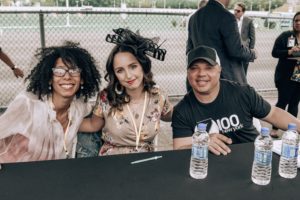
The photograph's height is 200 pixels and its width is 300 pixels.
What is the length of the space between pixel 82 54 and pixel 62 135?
56cm

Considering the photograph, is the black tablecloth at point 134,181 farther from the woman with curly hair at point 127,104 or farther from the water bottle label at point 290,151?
the woman with curly hair at point 127,104

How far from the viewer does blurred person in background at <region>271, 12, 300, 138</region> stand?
431 centimetres

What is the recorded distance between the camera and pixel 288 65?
441cm

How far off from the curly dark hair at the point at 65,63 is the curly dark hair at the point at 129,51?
5.0 inches

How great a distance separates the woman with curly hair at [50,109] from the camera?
7.05 ft

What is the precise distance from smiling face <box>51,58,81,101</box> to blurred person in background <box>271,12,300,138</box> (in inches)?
116

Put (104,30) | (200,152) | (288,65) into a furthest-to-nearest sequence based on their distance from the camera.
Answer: (104,30), (288,65), (200,152)

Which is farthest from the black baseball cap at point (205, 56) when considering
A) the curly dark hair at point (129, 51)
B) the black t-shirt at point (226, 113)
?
the curly dark hair at point (129, 51)

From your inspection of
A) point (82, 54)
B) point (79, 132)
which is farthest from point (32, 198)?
point (82, 54)

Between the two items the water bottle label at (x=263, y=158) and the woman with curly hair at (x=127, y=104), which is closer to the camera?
the water bottle label at (x=263, y=158)

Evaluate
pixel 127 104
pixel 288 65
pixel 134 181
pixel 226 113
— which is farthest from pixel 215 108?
pixel 288 65

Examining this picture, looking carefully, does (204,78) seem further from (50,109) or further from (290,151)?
(50,109)

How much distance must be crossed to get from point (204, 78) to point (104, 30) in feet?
20.2

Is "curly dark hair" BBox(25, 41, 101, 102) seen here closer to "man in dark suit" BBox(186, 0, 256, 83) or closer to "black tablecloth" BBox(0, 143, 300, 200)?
"black tablecloth" BBox(0, 143, 300, 200)
